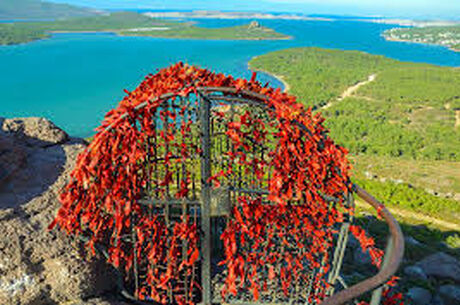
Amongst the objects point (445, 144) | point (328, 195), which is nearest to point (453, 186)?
point (445, 144)

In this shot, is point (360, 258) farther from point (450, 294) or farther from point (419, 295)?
point (450, 294)

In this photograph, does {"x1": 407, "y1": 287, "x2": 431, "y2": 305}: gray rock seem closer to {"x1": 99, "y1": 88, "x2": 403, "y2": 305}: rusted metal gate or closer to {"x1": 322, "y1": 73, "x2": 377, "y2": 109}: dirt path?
{"x1": 99, "y1": 88, "x2": 403, "y2": 305}: rusted metal gate

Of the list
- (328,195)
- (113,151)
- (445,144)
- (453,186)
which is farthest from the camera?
(445,144)

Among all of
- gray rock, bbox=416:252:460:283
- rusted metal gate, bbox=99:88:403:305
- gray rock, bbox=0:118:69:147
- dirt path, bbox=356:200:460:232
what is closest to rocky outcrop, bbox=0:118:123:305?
rusted metal gate, bbox=99:88:403:305

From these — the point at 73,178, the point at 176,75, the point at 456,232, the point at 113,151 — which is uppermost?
the point at 176,75

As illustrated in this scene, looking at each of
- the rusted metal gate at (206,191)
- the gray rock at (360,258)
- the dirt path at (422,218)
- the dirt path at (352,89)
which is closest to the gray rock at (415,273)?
the gray rock at (360,258)

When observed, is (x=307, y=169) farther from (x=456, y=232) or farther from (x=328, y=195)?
(x=456, y=232)

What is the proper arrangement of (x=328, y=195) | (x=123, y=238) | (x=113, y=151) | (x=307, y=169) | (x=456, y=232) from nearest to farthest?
1. (x=113, y=151)
2. (x=307, y=169)
3. (x=328, y=195)
4. (x=123, y=238)
5. (x=456, y=232)
